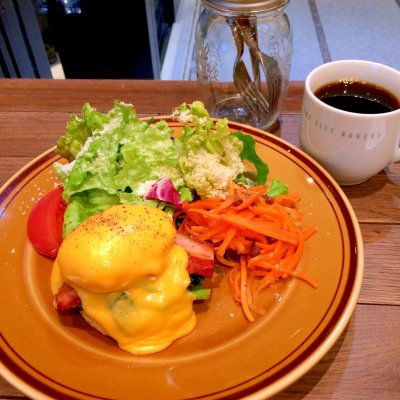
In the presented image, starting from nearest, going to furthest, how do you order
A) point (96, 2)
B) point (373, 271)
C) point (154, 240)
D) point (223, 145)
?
point (154, 240) < point (373, 271) < point (223, 145) < point (96, 2)

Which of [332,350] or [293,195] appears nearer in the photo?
[332,350]

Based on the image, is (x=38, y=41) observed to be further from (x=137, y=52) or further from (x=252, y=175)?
(x=252, y=175)

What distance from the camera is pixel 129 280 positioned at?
3.33 ft

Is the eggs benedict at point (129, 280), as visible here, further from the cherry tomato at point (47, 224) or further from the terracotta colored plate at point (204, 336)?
the cherry tomato at point (47, 224)

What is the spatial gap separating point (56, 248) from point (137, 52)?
2.49 m

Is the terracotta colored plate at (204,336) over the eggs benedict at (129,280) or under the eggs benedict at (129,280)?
under

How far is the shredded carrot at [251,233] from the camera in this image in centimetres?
121

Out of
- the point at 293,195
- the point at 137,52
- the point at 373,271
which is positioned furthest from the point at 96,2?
the point at 373,271

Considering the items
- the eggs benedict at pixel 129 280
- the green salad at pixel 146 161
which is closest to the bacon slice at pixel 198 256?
the eggs benedict at pixel 129 280

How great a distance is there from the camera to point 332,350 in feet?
3.58

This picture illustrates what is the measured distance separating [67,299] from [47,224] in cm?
30

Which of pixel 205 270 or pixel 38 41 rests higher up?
pixel 205 270

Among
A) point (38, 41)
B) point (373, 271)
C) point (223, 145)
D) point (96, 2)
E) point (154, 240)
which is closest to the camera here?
point (154, 240)

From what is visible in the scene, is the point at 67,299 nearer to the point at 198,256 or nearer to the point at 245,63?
the point at 198,256
